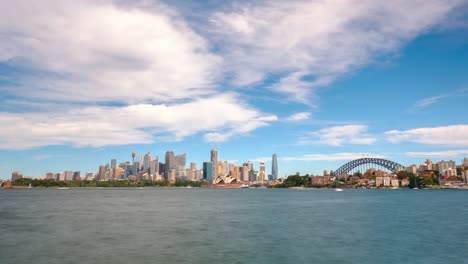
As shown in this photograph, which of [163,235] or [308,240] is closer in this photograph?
[308,240]

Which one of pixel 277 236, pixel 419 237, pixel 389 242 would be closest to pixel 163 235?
pixel 277 236

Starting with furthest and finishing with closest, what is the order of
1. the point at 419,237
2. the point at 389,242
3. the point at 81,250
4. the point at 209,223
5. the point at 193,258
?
the point at 209,223 → the point at 419,237 → the point at 389,242 → the point at 81,250 → the point at 193,258

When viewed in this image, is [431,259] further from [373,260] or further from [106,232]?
[106,232]

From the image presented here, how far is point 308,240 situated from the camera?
35156 mm

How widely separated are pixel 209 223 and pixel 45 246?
72.6ft

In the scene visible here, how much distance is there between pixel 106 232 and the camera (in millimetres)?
39406

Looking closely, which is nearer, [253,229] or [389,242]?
[389,242]

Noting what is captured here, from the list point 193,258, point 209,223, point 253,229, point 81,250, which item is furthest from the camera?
point 209,223

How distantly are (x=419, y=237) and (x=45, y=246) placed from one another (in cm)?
3724

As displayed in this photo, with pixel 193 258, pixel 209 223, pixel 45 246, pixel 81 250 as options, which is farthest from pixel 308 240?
pixel 45 246

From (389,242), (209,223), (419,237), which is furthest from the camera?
(209,223)

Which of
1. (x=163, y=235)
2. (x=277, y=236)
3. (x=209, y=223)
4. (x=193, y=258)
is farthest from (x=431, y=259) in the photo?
(x=209, y=223)

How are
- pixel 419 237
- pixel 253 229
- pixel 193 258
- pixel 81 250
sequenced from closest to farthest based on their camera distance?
pixel 193 258
pixel 81 250
pixel 419 237
pixel 253 229

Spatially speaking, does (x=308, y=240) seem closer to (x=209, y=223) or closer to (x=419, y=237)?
(x=419, y=237)
